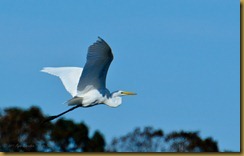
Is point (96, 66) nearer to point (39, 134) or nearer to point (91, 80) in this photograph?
point (91, 80)

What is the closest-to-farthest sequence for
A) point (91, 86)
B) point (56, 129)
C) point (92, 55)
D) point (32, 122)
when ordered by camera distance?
point (92, 55) → point (91, 86) → point (32, 122) → point (56, 129)

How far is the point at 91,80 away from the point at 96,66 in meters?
0.45

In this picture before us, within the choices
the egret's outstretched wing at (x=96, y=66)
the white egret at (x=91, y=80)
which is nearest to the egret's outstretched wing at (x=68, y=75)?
the white egret at (x=91, y=80)

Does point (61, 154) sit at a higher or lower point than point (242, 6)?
lower

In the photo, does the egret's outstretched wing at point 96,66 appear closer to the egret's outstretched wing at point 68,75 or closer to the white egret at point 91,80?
the white egret at point 91,80

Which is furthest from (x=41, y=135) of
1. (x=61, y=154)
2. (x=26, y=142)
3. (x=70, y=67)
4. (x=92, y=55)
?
(x=61, y=154)

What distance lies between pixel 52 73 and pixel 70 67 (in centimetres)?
27

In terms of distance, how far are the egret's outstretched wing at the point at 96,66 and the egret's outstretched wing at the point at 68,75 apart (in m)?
0.29

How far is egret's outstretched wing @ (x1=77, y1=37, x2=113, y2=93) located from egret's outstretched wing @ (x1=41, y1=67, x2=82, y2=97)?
29 centimetres

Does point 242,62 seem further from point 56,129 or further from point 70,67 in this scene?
point 56,129

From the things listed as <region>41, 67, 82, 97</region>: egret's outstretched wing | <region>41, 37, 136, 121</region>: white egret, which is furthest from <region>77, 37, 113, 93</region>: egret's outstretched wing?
<region>41, 67, 82, 97</region>: egret's outstretched wing

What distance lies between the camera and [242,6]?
32.7 feet

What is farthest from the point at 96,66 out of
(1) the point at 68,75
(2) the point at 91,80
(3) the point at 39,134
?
(3) the point at 39,134

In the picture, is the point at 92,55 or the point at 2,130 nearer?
the point at 92,55
